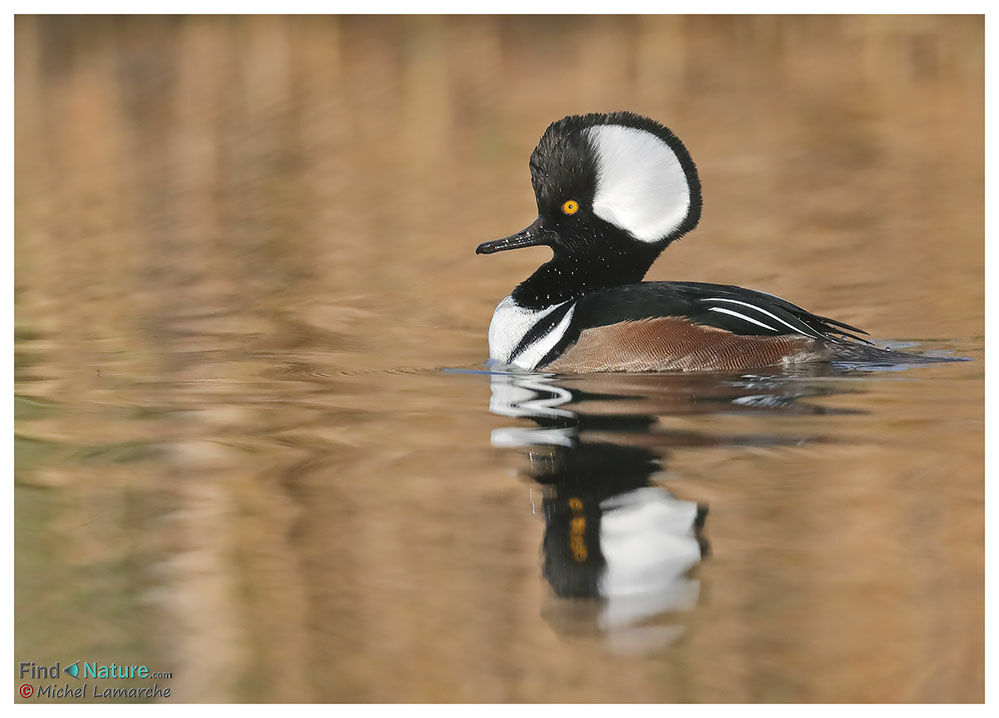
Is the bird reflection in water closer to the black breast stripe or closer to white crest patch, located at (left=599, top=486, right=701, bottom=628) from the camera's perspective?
white crest patch, located at (left=599, top=486, right=701, bottom=628)

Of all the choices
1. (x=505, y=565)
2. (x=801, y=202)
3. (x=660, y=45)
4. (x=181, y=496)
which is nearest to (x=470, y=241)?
(x=801, y=202)

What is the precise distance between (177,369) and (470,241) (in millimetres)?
4661

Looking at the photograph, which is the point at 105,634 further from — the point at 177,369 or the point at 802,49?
the point at 802,49

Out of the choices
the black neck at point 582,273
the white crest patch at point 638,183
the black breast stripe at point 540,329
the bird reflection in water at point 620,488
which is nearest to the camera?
the bird reflection in water at point 620,488

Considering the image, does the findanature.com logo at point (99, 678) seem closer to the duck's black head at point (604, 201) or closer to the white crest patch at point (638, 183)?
the duck's black head at point (604, 201)

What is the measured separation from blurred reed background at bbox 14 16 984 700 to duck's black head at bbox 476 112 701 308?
0.80 metres

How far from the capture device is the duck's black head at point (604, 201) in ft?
24.0

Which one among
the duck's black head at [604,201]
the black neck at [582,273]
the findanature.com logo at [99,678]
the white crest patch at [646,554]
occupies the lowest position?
the findanature.com logo at [99,678]

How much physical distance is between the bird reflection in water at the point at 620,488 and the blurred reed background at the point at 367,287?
0.45ft

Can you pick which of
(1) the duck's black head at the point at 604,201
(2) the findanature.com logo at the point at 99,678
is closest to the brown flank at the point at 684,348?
(1) the duck's black head at the point at 604,201

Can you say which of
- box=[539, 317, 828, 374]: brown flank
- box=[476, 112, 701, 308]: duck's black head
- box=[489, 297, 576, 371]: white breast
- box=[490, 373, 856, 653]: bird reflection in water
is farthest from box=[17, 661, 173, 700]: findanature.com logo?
box=[476, 112, 701, 308]: duck's black head

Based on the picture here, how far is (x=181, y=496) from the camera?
4.99m

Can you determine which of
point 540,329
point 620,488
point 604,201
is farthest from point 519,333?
point 620,488

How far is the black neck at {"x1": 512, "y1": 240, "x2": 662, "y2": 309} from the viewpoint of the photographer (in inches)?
304
